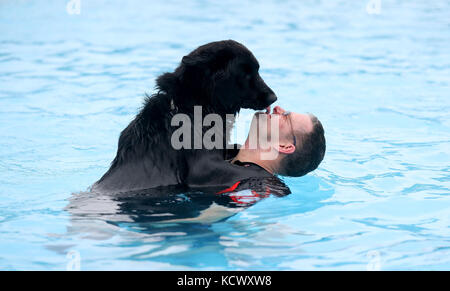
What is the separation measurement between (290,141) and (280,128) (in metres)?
0.12

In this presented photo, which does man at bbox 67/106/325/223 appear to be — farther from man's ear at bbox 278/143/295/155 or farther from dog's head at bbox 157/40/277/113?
dog's head at bbox 157/40/277/113

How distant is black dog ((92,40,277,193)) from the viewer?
362 centimetres

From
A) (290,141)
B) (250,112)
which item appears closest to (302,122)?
(290,141)

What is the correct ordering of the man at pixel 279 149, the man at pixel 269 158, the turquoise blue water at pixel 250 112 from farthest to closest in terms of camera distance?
the man at pixel 279 149
the man at pixel 269 158
the turquoise blue water at pixel 250 112

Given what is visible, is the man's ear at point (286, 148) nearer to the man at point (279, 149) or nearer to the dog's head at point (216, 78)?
the man at point (279, 149)

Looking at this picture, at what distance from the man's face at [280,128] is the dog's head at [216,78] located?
197mm

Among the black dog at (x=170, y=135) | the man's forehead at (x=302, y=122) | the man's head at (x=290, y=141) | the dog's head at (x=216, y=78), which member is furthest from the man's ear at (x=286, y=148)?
the dog's head at (x=216, y=78)

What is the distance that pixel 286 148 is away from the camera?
388 centimetres

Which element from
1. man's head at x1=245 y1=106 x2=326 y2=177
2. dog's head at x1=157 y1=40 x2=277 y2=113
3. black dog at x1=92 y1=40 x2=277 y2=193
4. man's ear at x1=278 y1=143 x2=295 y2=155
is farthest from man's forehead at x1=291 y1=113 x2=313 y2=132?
black dog at x1=92 y1=40 x2=277 y2=193

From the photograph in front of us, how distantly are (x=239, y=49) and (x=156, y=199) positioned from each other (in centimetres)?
117

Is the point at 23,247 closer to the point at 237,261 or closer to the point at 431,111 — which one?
the point at 237,261

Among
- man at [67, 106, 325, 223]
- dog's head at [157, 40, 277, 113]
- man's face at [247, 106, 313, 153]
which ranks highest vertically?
dog's head at [157, 40, 277, 113]

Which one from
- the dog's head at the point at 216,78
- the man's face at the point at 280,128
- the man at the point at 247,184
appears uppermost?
the dog's head at the point at 216,78

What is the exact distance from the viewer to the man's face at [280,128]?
3877 millimetres
